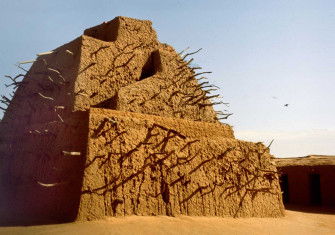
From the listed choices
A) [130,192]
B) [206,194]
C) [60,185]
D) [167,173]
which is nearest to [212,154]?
[206,194]

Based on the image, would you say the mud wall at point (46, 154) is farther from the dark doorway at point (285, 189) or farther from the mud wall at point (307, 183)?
the dark doorway at point (285, 189)

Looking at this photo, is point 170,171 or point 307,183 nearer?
point 170,171

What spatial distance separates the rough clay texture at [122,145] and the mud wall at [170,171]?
0.03 meters

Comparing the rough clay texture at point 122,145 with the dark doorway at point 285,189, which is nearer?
the rough clay texture at point 122,145

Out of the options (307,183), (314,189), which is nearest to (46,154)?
(307,183)

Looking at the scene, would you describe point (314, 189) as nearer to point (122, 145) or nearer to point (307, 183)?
point (307, 183)

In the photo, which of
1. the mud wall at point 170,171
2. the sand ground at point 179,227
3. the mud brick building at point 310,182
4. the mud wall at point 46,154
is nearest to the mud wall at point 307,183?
the mud brick building at point 310,182

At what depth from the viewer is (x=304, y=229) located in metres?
9.78

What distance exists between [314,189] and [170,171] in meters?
12.6

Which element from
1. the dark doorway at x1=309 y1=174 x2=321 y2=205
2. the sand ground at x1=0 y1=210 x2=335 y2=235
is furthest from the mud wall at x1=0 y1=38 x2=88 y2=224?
the dark doorway at x1=309 y1=174 x2=321 y2=205

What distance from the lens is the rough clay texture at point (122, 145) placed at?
764 cm

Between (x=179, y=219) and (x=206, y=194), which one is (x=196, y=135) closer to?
(x=206, y=194)

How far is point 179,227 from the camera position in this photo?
7.38 metres

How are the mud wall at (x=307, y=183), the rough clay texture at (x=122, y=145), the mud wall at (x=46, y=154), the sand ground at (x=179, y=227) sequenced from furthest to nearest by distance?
the mud wall at (x=307, y=183), the rough clay texture at (x=122, y=145), the mud wall at (x=46, y=154), the sand ground at (x=179, y=227)
